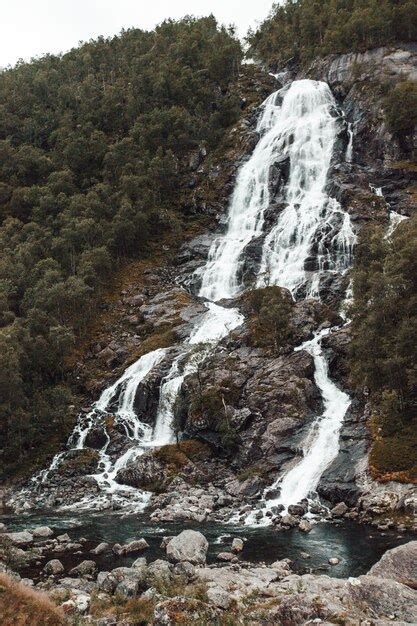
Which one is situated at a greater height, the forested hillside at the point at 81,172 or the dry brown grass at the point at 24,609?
the forested hillside at the point at 81,172

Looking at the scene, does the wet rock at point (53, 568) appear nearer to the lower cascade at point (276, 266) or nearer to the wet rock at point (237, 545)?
the wet rock at point (237, 545)

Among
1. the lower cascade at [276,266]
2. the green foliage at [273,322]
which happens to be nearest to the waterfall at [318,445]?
the lower cascade at [276,266]

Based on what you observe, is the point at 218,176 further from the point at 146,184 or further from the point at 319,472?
the point at 319,472

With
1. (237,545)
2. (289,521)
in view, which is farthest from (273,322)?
(237,545)

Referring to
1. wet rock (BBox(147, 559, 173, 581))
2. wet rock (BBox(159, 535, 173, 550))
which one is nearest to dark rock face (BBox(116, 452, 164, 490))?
wet rock (BBox(159, 535, 173, 550))

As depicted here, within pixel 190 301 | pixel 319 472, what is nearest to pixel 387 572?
Answer: pixel 319 472

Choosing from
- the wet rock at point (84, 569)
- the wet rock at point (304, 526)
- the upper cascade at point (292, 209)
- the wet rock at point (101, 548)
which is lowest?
the wet rock at point (101, 548)

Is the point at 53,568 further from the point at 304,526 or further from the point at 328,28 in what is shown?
the point at 328,28
